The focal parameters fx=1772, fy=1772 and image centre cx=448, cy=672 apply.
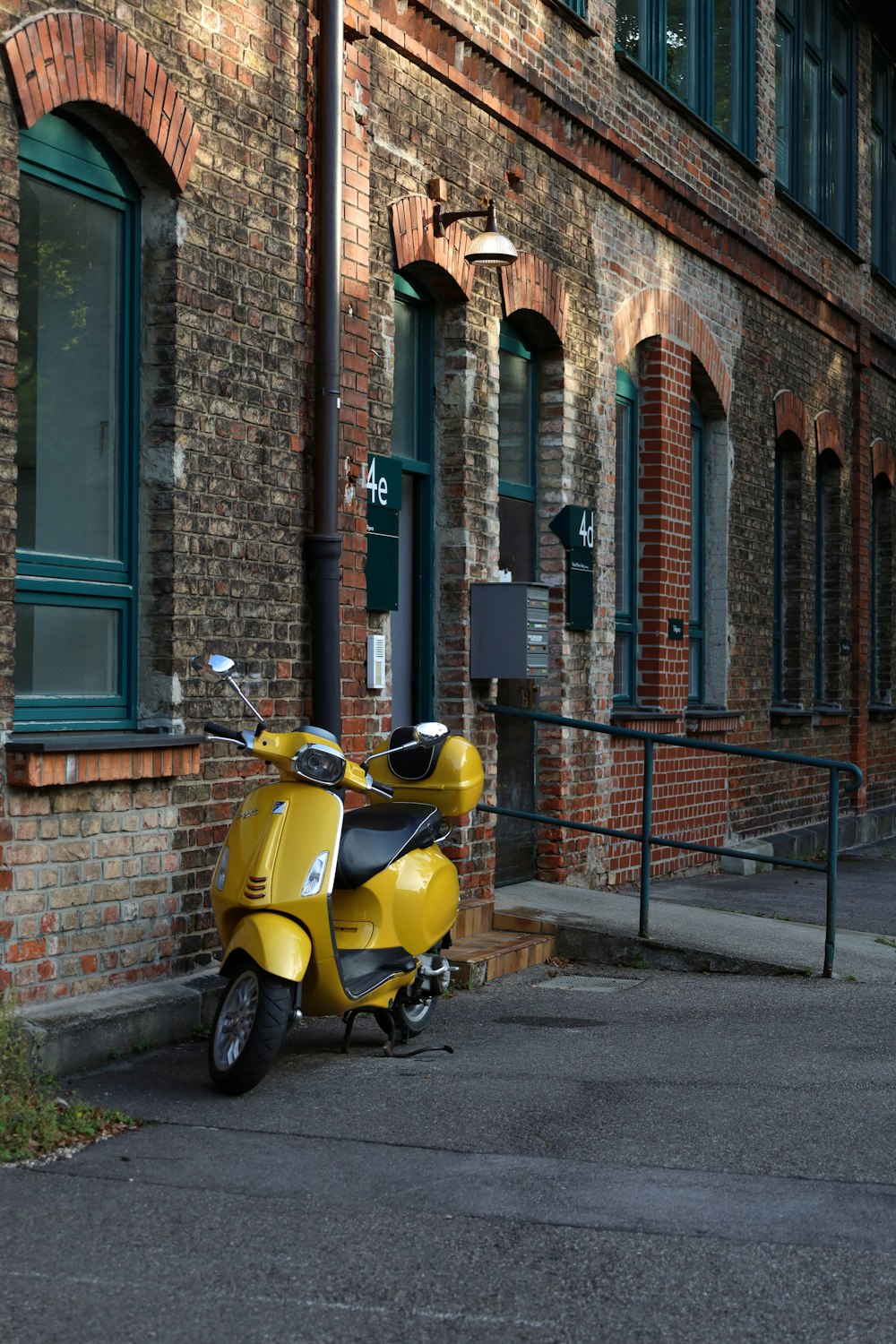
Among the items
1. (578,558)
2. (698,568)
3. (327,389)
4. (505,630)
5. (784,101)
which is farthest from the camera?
(784,101)

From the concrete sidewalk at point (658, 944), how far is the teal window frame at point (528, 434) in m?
2.16

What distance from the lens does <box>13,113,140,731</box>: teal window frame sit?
640 cm

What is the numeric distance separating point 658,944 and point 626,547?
3.96 meters

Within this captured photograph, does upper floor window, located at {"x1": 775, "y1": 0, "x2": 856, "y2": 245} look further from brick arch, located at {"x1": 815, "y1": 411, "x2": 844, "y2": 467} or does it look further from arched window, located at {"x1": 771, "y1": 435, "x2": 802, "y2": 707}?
arched window, located at {"x1": 771, "y1": 435, "x2": 802, "y2": 707}

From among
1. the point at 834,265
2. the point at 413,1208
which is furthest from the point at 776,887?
the point at 413,1208

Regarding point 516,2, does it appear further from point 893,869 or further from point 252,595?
point 893,869

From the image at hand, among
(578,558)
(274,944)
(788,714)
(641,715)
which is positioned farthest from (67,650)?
(788,714)

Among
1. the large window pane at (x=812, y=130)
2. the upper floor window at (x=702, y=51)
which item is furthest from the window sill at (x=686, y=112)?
the large window pane at (x=812, y=130)

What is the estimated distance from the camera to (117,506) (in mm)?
6887

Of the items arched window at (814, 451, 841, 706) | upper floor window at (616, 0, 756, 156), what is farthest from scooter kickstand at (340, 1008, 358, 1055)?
arched window at (814, 451, 841, 706)

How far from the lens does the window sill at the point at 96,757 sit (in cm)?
596

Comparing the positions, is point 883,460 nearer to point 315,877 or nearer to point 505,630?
point 505,630

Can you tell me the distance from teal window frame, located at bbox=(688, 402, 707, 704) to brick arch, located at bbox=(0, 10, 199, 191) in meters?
7.04

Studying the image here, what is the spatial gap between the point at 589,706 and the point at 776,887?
2280 mm
